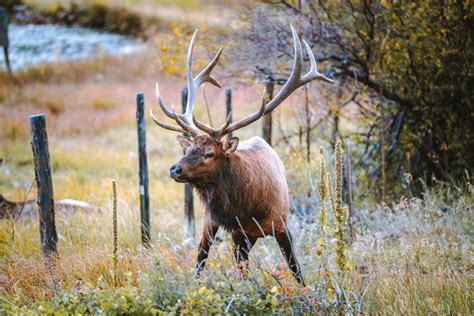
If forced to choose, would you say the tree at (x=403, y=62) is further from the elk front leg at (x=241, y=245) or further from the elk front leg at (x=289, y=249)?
the elk front leg at (x=241, y=245)

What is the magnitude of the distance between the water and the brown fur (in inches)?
579

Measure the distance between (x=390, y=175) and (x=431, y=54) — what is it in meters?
1.55

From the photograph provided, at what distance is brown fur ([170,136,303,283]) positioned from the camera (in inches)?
173

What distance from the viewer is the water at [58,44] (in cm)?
1894

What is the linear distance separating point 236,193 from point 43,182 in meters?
1.68

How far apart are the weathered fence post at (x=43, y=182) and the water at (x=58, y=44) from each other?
1373 cm

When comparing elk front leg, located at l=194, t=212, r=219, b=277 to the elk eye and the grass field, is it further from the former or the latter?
the elk eye

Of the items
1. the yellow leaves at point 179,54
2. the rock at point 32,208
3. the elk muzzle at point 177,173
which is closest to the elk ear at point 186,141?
the elk muzzle at point 177,173

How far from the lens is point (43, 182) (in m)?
4.95

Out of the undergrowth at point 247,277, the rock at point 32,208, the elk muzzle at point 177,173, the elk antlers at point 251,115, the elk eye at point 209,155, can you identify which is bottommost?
the rock at point 32,208

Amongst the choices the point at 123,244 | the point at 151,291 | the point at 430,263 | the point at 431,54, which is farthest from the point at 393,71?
the point at 151,291

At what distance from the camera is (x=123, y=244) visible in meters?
5.62

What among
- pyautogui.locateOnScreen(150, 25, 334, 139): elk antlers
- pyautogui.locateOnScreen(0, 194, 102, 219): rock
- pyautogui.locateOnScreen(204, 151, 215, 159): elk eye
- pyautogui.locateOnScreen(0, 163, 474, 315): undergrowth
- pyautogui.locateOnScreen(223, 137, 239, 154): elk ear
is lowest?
pyautogui.locateOnScreen(0, 194, 102, 219): rock

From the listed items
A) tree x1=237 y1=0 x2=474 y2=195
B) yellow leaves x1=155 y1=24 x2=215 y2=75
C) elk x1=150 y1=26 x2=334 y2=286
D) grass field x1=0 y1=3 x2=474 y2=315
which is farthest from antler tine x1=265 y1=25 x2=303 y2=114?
yellow leaves x1=155 y1=24 x2=215 y2=75
